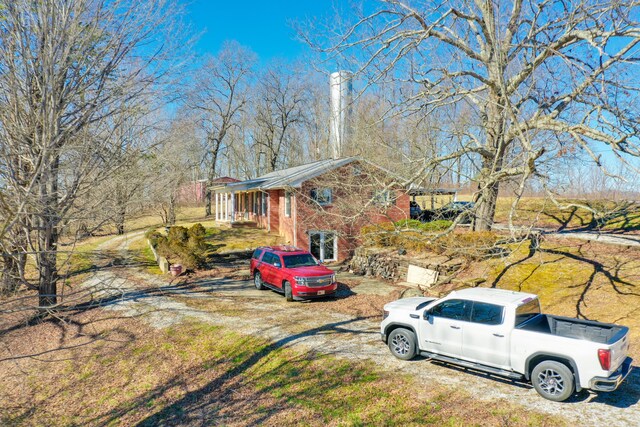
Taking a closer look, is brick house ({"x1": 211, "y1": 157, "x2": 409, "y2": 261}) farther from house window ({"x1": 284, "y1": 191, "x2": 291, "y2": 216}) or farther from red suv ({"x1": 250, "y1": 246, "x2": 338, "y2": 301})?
red suv ({"x1": 250, "y1": 246, "x2": 338, "y2": 301})

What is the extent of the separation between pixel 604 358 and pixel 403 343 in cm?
379

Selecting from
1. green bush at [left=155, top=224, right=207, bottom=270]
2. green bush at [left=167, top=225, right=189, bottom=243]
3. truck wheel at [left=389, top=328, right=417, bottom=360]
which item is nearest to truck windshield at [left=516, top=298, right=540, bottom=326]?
truck wheel at [left=389, top=328, right=417, bottom=360]

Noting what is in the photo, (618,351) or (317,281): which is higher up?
(317,281)

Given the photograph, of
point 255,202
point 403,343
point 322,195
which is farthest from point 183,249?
point 403,343

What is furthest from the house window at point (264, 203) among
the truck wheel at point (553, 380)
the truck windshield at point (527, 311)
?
the truck wheel at point (553, 380)

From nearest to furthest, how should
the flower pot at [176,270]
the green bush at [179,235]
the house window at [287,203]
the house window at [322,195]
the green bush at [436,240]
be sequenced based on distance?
the green bush at [436,240], the flower pot at [176,270], the green bush at [179,235], the house window at [322,195], the house window at [287,203]

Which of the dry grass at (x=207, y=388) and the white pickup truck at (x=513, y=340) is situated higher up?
the white pickup truck at (x=513, y=340)

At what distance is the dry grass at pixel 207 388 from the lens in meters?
7.15

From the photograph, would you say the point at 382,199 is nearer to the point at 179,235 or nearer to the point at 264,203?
the point at 179,235

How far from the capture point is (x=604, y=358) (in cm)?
636

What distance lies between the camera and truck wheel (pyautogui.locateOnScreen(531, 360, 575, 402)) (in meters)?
6.79

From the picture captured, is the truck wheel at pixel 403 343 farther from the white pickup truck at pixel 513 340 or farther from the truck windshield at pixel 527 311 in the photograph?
the truck windshield at pixel 527 311

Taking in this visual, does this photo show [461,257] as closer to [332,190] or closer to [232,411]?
[332,190]

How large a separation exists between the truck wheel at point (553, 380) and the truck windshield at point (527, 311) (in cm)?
85
